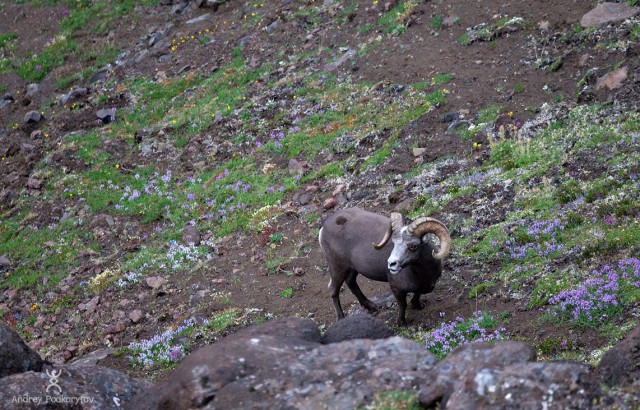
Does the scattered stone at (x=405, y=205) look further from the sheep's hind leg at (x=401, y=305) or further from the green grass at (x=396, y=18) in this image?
the green grass at (x=396, y=18)

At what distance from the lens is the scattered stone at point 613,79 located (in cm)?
1727

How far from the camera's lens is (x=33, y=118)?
90.9ft

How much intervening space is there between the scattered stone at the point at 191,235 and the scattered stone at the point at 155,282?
5.06 feet

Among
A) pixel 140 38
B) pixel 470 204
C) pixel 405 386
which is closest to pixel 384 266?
pixel 470 204

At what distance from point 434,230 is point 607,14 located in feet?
35.9

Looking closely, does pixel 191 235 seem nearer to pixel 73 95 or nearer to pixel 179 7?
pixel 73 95

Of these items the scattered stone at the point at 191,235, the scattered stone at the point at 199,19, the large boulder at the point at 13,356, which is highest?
the large boulder at the point at 13,356

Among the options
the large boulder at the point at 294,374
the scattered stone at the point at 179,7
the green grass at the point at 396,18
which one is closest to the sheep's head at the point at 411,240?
the large boulder at the point at 294,374

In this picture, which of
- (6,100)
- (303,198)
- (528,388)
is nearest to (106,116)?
(6,100)

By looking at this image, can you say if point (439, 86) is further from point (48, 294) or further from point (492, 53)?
point (48, 294)

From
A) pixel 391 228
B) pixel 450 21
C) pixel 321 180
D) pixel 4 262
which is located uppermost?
pixel 391 228

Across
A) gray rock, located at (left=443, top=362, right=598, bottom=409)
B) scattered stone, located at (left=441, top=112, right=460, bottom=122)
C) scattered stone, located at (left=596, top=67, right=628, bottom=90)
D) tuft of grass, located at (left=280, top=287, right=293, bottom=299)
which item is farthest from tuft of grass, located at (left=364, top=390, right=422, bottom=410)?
scattered stone, located at (left=441, top=112, right=460, bottom=122)

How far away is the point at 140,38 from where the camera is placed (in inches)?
1244

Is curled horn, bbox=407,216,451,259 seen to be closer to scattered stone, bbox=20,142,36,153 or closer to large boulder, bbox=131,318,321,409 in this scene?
large boulder, bbox=131,318,321,409
